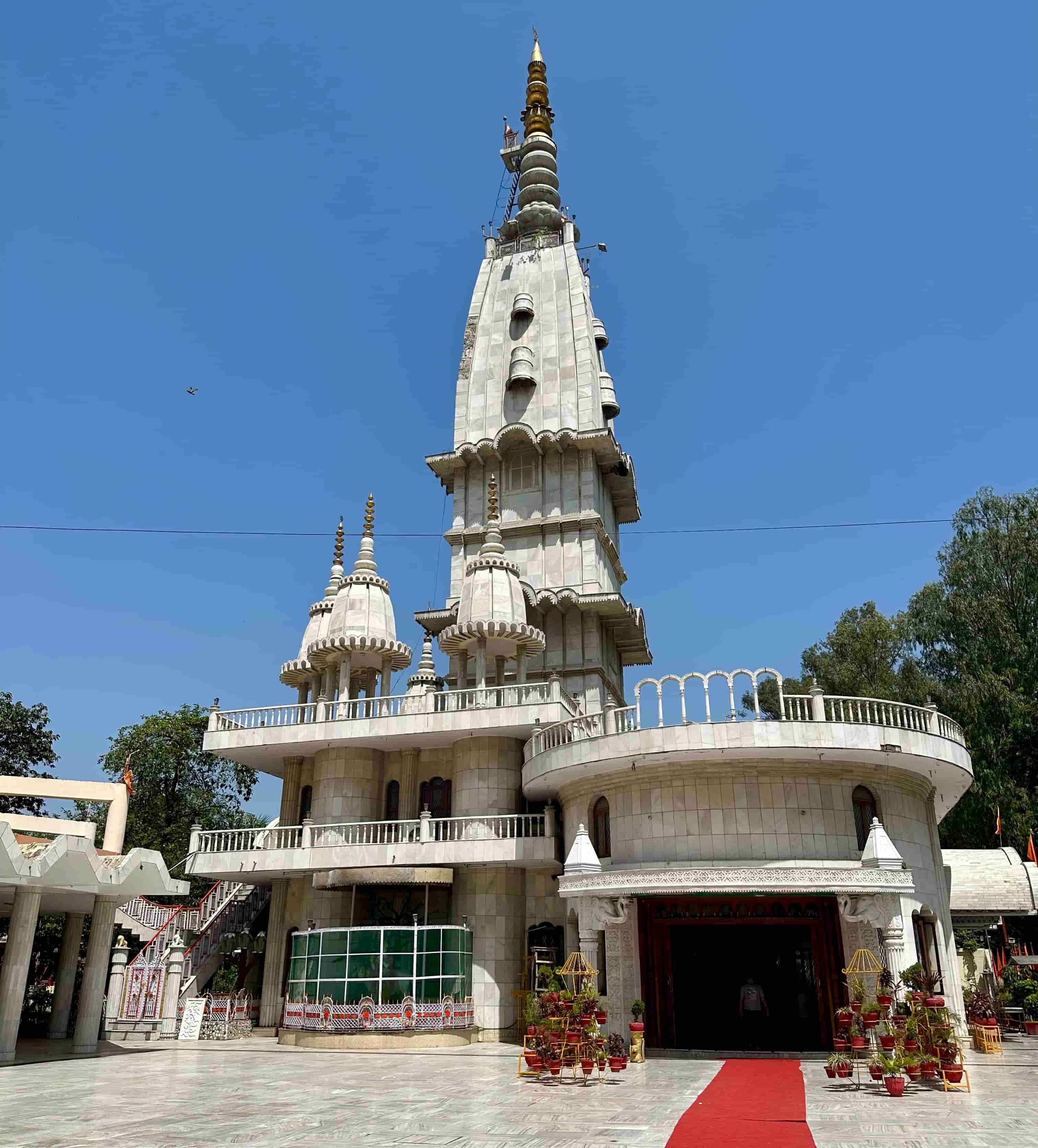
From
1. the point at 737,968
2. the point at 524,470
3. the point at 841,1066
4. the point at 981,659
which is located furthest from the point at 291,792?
the point at 981,659

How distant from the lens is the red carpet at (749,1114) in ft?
40.0

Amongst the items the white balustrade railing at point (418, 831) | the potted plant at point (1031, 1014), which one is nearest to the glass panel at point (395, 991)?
the white balustrade railing at point (418, 831)

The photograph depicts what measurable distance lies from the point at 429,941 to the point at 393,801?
657cm

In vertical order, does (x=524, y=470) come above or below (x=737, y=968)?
above

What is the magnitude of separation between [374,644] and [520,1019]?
1239cm

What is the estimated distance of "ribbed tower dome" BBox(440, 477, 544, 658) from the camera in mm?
32094

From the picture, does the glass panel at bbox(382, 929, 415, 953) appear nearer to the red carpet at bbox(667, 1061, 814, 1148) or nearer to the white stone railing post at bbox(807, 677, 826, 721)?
the red carpet at bbox(667, 1061, 814, 1148)

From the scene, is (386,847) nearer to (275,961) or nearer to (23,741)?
(275,961)

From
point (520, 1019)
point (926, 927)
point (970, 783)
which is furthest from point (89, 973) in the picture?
point (970, 783)

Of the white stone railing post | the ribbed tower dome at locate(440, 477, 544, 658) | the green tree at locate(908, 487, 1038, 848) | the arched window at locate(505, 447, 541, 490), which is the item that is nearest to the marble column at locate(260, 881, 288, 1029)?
the ribbed tower dome at locate(440, 477, 544, 658)

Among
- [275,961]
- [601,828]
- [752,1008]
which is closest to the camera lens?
[752,1008]

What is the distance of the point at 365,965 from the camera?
26.0m

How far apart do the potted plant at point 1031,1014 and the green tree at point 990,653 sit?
1193 cm

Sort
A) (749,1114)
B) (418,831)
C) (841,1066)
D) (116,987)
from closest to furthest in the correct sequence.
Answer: (749,1114)
(841,1066)
(418,831)
(116,987)
